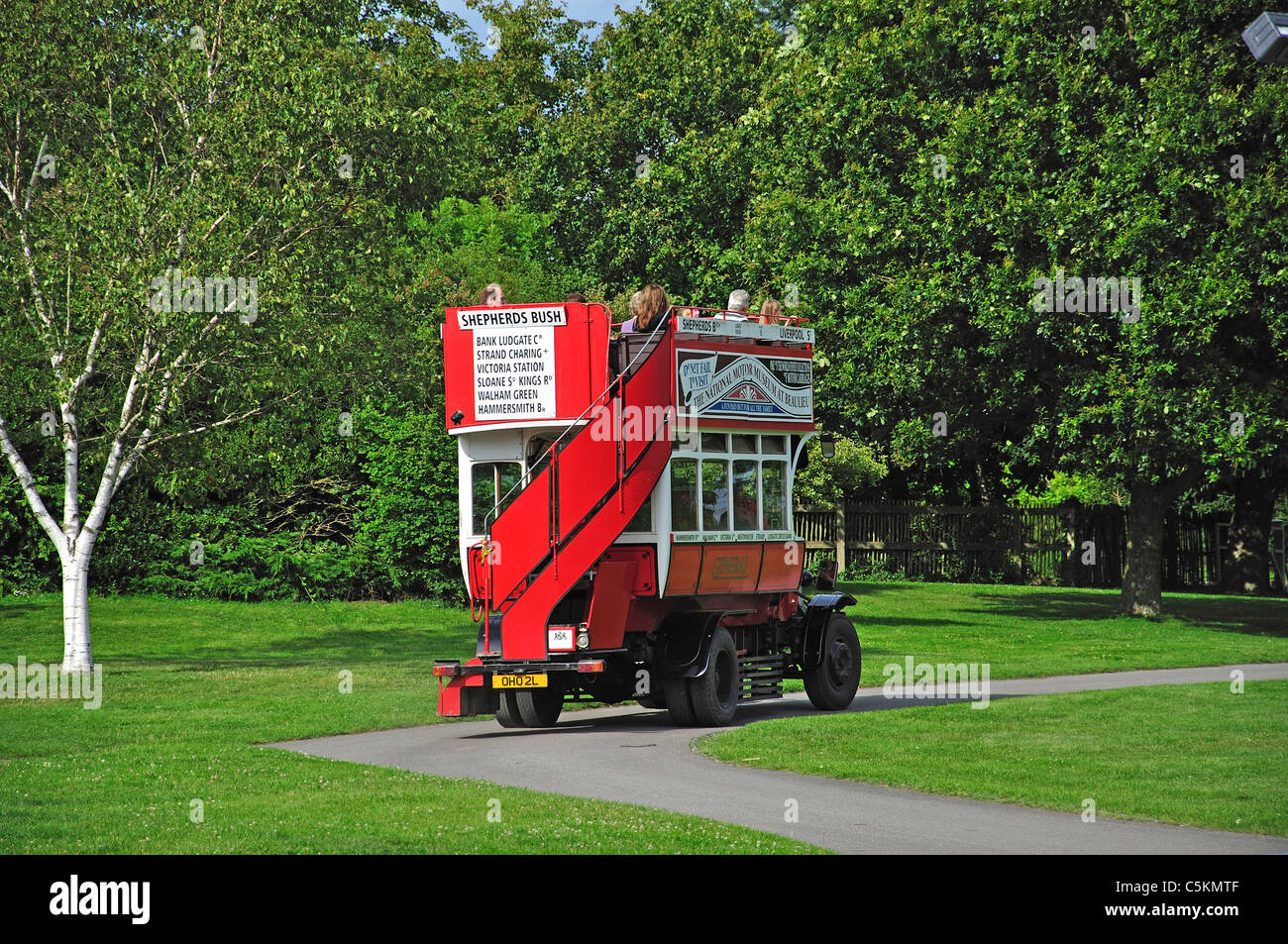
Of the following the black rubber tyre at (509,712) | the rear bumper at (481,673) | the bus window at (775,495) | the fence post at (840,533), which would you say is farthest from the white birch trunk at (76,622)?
the fence post at (840,533)

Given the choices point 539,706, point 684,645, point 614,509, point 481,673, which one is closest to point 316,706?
point 539,706

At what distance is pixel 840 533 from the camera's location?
45281mm

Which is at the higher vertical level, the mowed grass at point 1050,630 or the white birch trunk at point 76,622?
the white birch trunk at point 76,622

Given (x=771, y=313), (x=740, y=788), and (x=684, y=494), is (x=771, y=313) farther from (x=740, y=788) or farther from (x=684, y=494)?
(x=740, y=788)

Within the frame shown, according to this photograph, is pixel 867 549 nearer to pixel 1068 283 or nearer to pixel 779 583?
pixel 1068 283

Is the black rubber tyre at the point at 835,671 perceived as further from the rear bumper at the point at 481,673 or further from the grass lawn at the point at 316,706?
the rear bumper at the point at 481,673

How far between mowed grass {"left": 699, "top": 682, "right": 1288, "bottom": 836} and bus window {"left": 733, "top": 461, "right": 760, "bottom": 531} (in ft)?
7.78

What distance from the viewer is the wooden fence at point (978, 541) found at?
44500 mm

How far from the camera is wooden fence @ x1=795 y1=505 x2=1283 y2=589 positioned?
44.5 metres

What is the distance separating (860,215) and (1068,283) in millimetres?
4923

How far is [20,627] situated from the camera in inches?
1131

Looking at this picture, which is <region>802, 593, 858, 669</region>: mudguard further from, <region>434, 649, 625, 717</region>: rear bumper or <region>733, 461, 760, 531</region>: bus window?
<region>434, 649, 625, 717</region>: rear bumper

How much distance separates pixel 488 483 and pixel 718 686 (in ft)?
11.0

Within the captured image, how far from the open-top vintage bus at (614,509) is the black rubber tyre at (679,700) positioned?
0.07ft
